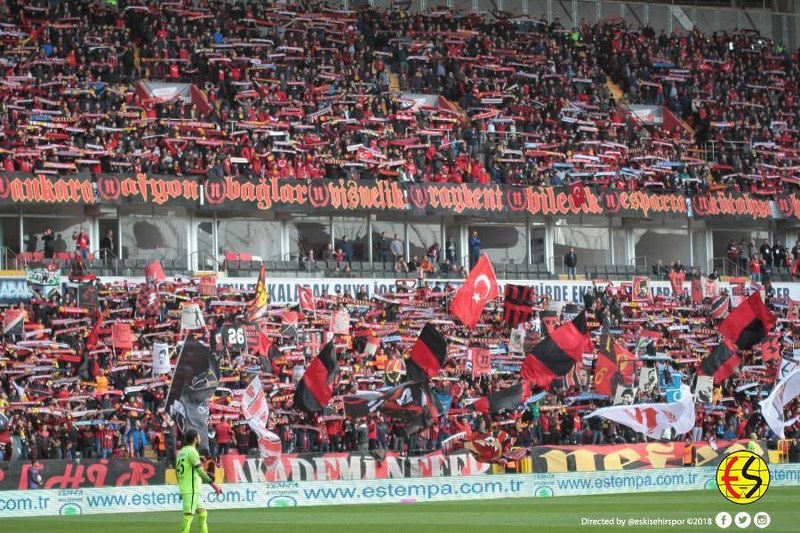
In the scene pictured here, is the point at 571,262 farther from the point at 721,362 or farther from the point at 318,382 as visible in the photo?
the point at 318,382

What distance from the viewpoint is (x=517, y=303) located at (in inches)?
1789

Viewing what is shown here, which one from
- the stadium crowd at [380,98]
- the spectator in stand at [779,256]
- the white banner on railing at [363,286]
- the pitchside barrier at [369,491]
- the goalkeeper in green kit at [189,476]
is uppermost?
the stadium crowd at [380,98]

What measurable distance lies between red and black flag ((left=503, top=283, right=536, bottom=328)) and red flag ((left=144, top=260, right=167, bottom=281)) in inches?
407

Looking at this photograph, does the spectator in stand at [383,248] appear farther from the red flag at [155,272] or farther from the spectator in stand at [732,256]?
the spectator in stand at [732,256]

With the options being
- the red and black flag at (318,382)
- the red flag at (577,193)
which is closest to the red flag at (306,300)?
the red and black flag at (318,382)

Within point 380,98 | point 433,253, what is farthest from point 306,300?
point 380,98

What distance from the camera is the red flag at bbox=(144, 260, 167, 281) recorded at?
4334 centimetres

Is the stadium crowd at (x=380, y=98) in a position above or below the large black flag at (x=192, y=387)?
above

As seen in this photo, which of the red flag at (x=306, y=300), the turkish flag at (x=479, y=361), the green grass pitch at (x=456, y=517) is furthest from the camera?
the red flag at (x=306, y=300)

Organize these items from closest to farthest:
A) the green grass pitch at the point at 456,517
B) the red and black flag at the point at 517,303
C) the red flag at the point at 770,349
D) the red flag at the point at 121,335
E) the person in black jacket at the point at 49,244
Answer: the green grass pitch at the point at 456,517 → the red flag at the point at 121,335 → the red and black flag at the point at 517,303 → the person in black jacket at the point at 49,244 → the red flag at the point at 770,349

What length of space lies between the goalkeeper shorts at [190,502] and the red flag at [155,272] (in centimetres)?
2366

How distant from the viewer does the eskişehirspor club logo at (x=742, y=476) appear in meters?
20.2

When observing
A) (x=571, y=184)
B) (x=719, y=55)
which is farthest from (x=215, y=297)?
(x=719, y=55)

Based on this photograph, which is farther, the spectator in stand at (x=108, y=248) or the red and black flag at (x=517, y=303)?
the spectator in stand at (x=108, y=248)
